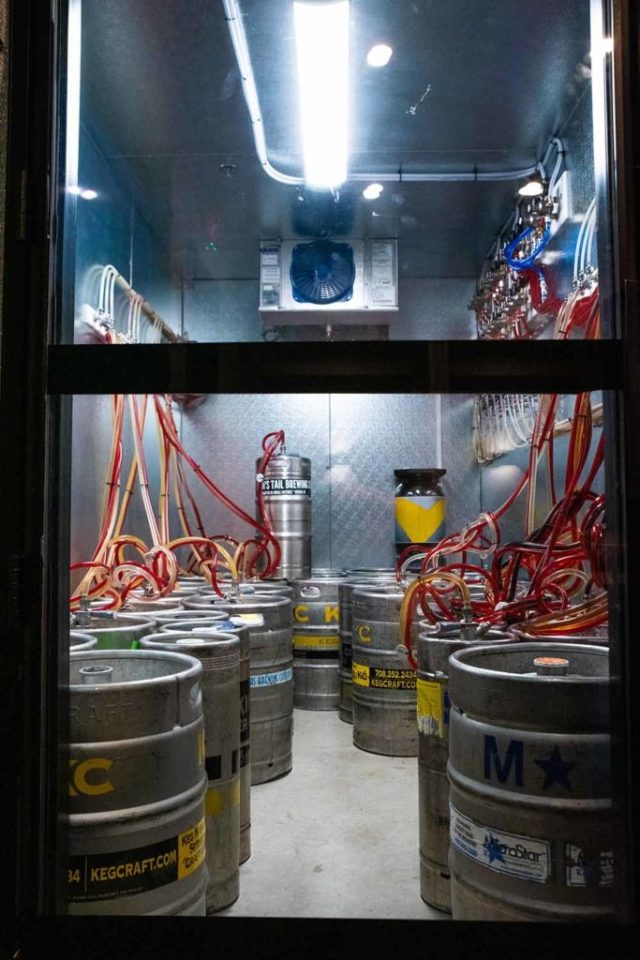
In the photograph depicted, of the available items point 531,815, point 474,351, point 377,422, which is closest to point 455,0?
point 474,351

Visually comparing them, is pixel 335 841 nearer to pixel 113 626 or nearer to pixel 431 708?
pixel 431 708

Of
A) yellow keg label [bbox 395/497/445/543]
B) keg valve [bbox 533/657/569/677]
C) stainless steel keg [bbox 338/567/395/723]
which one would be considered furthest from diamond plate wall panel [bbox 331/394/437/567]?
keg valve [bbox 533/657/569/677]

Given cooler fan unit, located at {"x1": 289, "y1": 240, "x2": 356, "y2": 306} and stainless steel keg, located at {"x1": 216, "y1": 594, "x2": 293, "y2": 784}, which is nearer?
stainless steel keg, located at {"x1": 216, "y1": 594, "x2": 293, "y2": 784}

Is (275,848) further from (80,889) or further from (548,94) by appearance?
(548,94)

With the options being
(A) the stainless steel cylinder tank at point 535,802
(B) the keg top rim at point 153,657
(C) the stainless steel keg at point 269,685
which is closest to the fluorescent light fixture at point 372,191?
(C) the stainless steel keg at point 269,685

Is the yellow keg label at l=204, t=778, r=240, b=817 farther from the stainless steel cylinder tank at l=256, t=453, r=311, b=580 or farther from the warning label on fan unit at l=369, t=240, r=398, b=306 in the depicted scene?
the stainless steel cylinder tank at l=256, t=453, r=311, b=580

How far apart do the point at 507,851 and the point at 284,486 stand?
3829 mm

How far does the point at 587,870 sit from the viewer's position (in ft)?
3.73

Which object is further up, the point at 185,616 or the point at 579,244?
the point at 579,244

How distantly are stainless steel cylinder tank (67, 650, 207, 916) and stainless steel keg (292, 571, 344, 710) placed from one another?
2954mm

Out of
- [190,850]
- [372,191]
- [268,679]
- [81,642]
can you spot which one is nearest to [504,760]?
[190,850]

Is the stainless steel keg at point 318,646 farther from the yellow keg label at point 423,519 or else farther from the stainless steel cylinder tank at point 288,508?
the yellow keg label at point 423,519

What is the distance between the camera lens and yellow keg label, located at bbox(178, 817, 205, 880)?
1284 millimetres

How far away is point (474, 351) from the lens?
1131 millimetres
